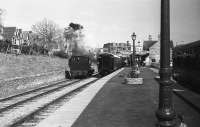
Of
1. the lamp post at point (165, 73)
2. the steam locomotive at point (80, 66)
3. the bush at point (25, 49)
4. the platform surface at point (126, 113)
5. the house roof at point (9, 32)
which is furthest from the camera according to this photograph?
the house roof at point (9, 32)

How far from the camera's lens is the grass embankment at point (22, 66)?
41.8 meters

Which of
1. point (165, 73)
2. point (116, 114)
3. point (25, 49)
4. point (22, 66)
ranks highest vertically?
point (25, 49)

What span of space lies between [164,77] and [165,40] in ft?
2.45

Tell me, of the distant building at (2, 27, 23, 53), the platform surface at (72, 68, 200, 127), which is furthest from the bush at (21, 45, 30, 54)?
the platform surface at (72, 68, 200, 127)

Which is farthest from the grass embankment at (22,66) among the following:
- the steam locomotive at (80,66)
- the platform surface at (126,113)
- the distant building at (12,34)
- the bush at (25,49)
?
the distant building at (12,34)

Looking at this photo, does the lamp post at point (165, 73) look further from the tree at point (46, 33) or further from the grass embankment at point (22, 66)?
the tree at point (46, 33)

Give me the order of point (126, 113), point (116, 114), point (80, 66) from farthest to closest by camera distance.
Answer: point (80, 66) → point (126, 113) → point (116, 114)

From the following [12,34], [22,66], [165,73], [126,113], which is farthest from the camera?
[12,34]

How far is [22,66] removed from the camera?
47.9 meters

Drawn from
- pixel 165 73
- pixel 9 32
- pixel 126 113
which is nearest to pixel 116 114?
pixel 126 113

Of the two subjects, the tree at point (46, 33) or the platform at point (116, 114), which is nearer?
the platform at point (116, 114)

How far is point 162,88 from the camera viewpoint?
699cm

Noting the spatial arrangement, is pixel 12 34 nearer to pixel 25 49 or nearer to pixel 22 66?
pixel 25 49

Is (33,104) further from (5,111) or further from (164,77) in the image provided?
(164,77)
